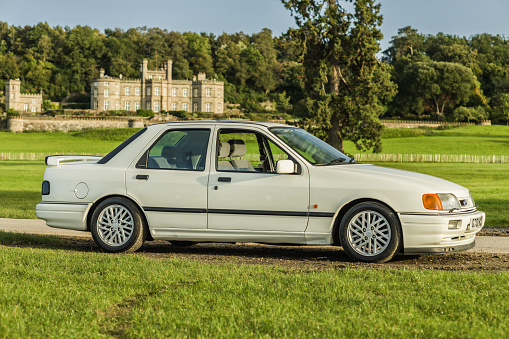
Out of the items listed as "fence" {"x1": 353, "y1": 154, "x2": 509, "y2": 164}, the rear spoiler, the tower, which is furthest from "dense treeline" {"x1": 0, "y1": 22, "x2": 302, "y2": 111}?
the rear spoiler

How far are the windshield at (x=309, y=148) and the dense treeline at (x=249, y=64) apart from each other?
349ft

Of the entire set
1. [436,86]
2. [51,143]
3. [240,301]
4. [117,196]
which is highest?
[436,86]

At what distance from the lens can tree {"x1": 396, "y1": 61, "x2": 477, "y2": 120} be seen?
111500mm

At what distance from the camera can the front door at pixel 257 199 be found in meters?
8.04

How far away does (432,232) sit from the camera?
7.54 meters

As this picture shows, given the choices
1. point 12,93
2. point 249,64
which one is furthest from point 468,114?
point 12,93

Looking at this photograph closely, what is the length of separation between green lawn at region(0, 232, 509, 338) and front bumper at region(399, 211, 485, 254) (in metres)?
0.82

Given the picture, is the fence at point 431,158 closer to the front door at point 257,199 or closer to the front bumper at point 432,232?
the front door at point 257,199

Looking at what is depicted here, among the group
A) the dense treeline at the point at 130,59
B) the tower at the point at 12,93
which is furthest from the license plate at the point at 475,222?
the tower at the point at 12,93

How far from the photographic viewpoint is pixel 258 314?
16.4 feet

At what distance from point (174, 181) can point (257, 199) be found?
1.23 m

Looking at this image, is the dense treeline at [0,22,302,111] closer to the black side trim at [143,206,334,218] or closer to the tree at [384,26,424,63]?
the tree at [384,26,424,63]

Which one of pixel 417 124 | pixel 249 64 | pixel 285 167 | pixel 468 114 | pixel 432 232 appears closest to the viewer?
pixel 432 232

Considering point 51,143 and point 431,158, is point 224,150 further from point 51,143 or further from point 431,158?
point 51,143
